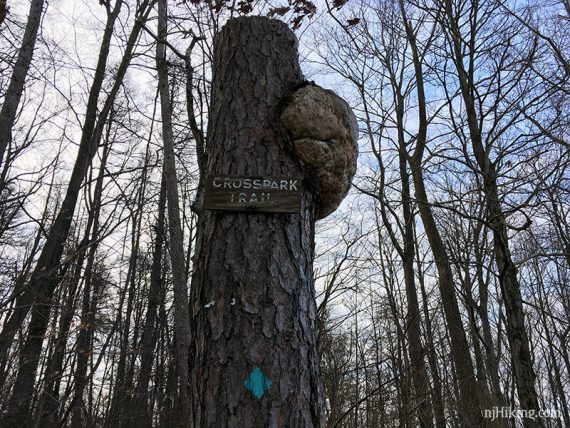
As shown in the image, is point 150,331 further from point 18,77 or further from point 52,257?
point 18,77

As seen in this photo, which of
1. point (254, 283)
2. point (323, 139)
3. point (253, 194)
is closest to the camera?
point (254, 283)

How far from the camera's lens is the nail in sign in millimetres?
1515

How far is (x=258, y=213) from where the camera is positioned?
4.99 feet

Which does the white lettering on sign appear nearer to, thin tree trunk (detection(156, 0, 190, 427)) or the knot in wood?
the knot in wood

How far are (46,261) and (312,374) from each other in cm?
549

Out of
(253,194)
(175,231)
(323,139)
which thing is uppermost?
(175,231)

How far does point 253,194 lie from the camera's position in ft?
5.03

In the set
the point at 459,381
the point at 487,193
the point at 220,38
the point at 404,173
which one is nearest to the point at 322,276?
the point at 487,193

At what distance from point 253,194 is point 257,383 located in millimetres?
632

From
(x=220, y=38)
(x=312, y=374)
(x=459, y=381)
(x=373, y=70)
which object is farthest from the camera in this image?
(x=373, y=70)

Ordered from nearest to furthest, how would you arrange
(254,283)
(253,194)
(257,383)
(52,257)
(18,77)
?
(257,383) → (254,283) → (253,194) → (18,77) → (52,257)

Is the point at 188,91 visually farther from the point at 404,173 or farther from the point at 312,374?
the point at 404,173

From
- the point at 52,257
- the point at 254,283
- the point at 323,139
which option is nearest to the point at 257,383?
the point at 254,283

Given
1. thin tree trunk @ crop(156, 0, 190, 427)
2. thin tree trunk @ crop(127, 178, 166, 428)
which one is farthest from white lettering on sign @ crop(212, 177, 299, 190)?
thin tree trunk @ crop(127, 178, 166, 428)
